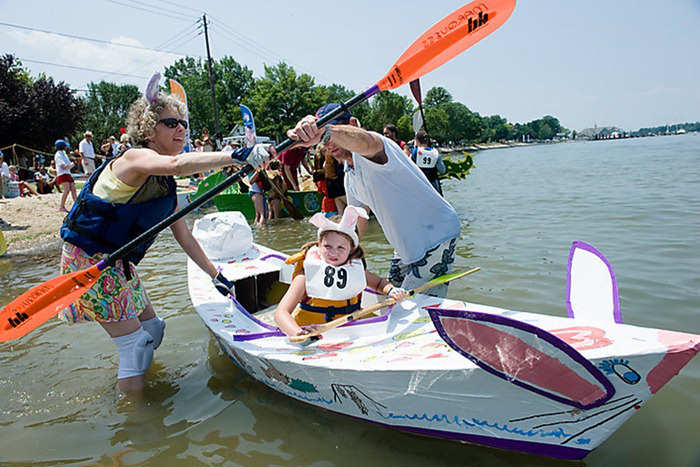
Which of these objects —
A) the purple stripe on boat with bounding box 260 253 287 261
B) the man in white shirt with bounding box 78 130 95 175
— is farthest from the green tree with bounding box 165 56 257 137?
the purple stripe on boat with bounding box 260 253 287 261

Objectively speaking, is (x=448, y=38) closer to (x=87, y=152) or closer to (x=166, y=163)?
(x=166, y=163)

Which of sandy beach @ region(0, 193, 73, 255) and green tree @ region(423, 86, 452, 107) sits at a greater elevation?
green tree @ region(423, 86, 452, 107)

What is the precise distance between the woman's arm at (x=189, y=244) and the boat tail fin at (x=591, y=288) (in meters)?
2.44

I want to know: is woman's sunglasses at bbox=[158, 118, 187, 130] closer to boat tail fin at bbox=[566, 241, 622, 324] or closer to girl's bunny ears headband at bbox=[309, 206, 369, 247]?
girl's bunny ears headband at bbox=[309, 206, 369, 247]

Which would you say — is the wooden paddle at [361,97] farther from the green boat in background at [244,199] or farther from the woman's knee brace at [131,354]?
the green boat in background at [244,199]

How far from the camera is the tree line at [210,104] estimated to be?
1013 inches

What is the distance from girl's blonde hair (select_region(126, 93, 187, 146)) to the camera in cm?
242

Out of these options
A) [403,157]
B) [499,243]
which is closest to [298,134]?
[403,157]

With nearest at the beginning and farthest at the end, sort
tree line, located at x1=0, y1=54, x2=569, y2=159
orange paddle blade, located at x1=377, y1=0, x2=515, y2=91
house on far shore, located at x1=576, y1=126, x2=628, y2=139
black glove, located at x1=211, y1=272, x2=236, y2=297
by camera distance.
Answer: orange paddle blade, located at x1=377, y1=0, x2=515, y2=91 < black glove, located at x1=211, y1=272, x2=236, y2=297 < tree line, located at x1=0, y1=54, x2=569, y2=159 < house on far shore, located at x1=576, y1=126, x2=628, y2=139

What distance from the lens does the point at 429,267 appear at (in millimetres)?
2793

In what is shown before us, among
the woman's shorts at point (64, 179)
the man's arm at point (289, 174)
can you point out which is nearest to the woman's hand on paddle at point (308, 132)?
the man's arm at point (289, 174)

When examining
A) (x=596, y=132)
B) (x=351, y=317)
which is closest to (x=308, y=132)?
(x=351, y=317)

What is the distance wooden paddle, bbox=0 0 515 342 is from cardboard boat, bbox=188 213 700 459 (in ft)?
3.00

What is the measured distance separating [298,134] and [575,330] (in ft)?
5.37
